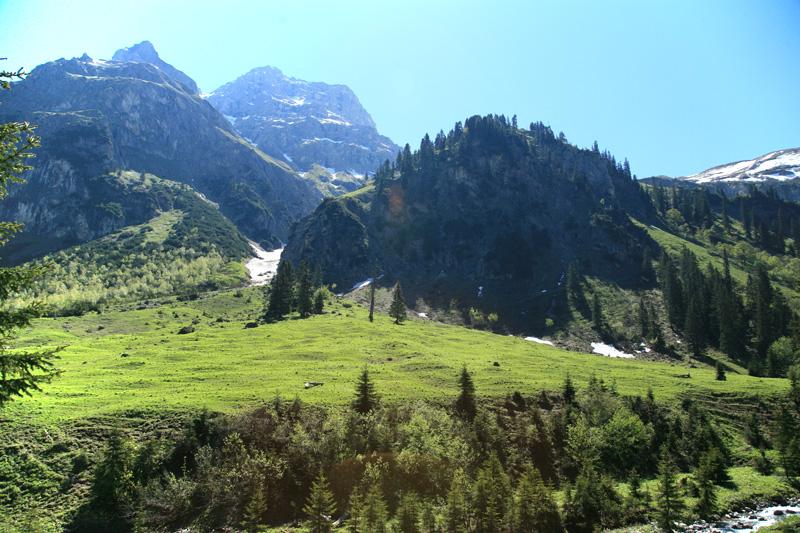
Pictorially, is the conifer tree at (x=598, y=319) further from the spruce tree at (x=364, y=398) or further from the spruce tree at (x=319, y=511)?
the spruce tree at (x=319, y=511)

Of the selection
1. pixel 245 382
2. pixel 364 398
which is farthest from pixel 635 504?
pixel 245 382

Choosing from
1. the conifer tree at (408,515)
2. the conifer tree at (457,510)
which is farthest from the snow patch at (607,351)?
the conifer tree at (408,515)

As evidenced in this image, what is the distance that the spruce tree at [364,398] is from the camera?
212 feet

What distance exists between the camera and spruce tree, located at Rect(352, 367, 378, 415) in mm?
64688

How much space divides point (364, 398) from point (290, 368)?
2815 centimetres

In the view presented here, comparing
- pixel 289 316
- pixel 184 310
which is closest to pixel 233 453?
pixel 289 316

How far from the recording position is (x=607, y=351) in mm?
163875

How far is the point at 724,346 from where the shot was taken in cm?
15062

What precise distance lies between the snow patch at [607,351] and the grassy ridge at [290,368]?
40.2m

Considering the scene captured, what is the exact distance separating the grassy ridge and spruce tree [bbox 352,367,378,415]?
572 cm

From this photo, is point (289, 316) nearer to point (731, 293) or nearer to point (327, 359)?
point (327, 359)

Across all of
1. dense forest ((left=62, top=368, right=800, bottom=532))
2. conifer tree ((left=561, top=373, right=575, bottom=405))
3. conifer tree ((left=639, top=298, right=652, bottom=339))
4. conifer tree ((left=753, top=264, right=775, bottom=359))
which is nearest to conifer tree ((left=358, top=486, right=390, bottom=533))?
dense forest ((left=62, top=368, right=800, bottom=532))

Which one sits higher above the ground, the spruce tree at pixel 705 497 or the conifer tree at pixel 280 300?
the conifer tree at pixel 280 300

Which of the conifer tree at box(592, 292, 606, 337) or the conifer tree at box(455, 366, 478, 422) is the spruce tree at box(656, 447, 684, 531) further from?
the conifer tree at box(592, 292, 606, 337)
